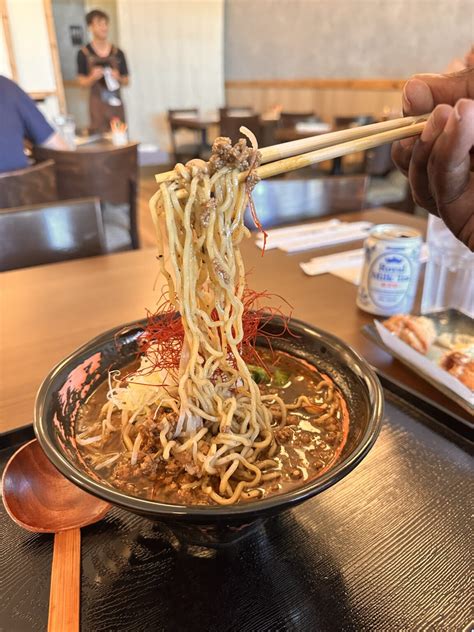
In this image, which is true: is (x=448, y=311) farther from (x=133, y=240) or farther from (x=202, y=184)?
(x=133, y=240)

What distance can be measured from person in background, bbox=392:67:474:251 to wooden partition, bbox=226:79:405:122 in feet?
16.5

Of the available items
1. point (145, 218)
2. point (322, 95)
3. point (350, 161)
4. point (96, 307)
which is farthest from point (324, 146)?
point (322, 95)

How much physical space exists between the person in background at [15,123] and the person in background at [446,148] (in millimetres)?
2632

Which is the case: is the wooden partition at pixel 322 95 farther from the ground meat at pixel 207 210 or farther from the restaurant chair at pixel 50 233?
the ground meat at pixel 207 210

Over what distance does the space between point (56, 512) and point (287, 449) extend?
40 centimetres

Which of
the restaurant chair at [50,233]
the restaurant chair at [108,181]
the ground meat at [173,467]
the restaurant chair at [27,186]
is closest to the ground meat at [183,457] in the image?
the ground meat at [173,467]

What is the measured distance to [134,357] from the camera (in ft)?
3.14

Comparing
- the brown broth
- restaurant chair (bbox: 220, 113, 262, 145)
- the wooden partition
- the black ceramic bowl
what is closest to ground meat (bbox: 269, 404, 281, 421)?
the brown broth

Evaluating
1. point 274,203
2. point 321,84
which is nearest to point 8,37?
point 321,84

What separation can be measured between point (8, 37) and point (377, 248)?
692 centimetres

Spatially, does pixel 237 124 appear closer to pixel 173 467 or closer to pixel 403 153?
pixel 403 153

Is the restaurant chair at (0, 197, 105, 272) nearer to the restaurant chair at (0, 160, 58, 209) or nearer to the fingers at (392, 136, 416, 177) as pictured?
the restaurant chair at (0, 160, 58, 209)

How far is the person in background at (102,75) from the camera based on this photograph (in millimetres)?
5941

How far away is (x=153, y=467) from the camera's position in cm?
72
